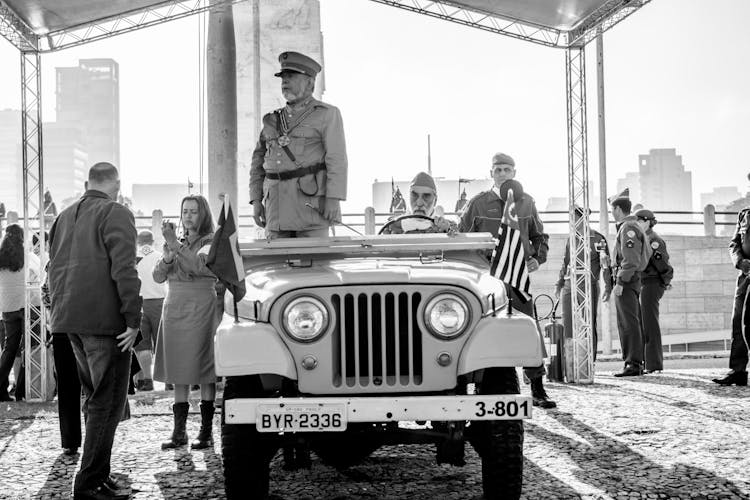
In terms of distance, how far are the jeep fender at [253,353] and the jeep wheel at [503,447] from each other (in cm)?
103

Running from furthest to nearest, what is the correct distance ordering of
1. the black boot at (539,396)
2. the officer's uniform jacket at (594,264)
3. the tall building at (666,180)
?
the tall building at (666,180) → the officer's uniform jacket at (594,264) → the black boot at (539,396)

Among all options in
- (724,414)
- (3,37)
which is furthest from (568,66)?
(3,37)

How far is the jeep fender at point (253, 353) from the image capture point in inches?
180

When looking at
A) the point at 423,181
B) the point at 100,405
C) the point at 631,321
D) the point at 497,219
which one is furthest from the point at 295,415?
the point at 631,321

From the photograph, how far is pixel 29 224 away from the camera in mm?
10656

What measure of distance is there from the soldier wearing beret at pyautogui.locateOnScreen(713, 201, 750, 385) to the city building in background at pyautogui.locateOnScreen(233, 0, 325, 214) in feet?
65.7

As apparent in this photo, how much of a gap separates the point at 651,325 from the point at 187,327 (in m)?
6.91

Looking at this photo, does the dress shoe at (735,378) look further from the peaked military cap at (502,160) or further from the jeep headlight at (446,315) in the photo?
the jeep headlight at (446,315)

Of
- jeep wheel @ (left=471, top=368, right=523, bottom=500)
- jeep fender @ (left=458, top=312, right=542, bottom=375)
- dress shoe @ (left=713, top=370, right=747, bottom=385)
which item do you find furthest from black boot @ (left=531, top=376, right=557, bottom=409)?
jeep fender @ (left=458, top=312, right=542, bottom=375)

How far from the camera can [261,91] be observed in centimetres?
2958

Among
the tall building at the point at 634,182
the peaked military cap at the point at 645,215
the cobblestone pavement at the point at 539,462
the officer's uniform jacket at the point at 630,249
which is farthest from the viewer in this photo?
the tall building at the point at 634,182

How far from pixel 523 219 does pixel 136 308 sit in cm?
387

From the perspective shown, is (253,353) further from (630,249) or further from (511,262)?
(630,249)

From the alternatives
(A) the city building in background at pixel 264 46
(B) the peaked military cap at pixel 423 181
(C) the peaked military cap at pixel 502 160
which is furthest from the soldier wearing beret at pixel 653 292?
(A) the city building in background at pixel 264 46
